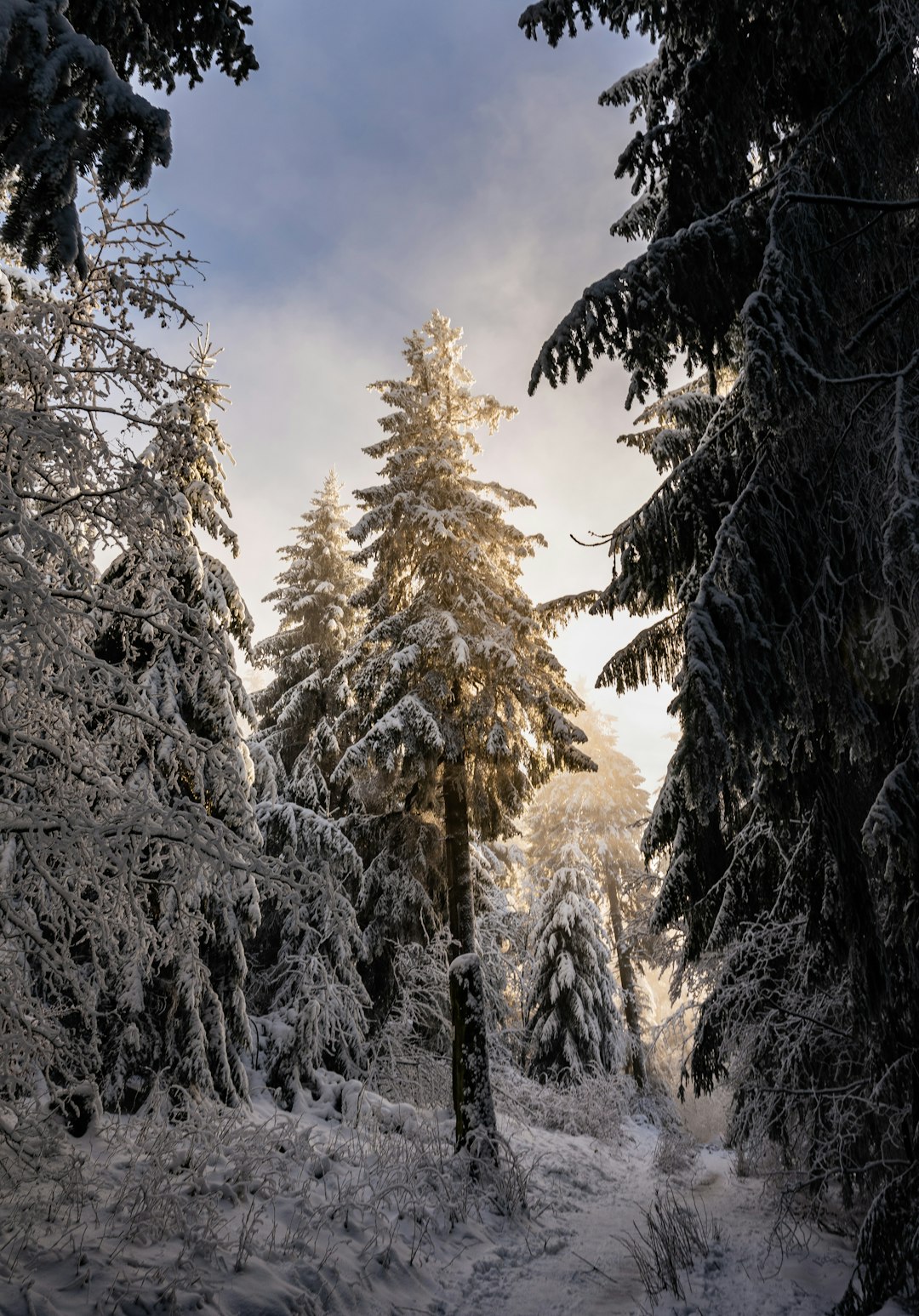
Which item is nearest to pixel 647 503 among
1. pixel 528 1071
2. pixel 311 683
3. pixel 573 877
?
pixel 311 683

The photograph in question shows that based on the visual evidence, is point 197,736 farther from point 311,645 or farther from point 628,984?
point 628,984

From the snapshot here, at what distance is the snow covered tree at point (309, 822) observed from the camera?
36.6 ft

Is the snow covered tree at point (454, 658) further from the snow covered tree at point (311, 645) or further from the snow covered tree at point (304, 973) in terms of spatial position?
the snow covered tree at point (311, 645)

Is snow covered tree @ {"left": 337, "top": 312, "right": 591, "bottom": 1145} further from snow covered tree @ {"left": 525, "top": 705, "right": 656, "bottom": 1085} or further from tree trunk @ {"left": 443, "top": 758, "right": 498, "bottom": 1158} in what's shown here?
snow covered tree @ {"left": 525, "top": 705, "right": 656, "bottom": 1085}

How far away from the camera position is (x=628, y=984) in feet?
74.3

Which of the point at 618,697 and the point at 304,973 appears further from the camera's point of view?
the point at 304,973

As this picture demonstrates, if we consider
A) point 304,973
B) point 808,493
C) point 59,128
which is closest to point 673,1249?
point 808,493

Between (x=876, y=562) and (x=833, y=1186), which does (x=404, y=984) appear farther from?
(x=876, y=562)

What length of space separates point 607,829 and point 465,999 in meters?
17.6

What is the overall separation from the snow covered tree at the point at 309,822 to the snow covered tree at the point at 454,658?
1.52 metres

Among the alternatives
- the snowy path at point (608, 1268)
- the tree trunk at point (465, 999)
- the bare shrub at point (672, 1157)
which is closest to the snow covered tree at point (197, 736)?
the tree trunk at point (465, 999)

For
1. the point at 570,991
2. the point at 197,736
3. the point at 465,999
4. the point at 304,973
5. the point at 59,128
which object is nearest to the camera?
the point at 59,128

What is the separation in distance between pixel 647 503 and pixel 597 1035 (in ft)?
52.7

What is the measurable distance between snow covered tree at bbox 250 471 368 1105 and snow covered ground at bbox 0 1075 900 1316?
192 cm
